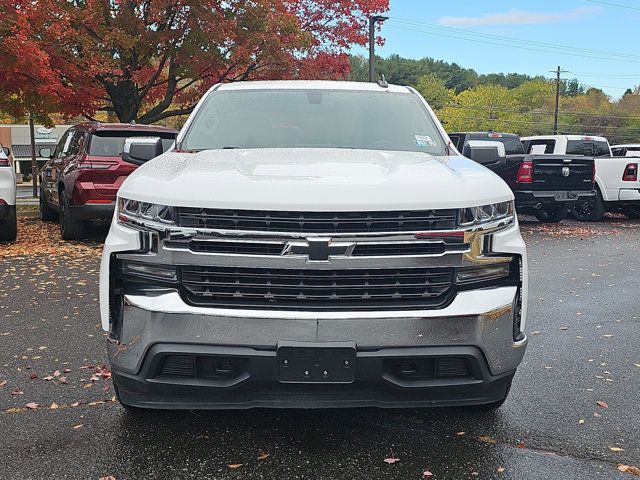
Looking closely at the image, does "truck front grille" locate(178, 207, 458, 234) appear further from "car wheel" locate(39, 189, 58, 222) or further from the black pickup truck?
"car wheel" locate(39, 189, 58, 222)

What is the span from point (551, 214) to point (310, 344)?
1317cm

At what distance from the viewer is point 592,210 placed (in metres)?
15.2

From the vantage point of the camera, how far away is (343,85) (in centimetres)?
500

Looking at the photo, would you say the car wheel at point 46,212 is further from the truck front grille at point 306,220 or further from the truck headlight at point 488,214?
the truck headlight at point 488,214

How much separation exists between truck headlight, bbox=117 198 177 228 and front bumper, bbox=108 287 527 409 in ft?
1.04

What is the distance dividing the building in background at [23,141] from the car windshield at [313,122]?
31488 millimetres

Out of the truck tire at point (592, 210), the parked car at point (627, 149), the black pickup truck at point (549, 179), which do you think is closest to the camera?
the black pickup truck at point (549, 179)

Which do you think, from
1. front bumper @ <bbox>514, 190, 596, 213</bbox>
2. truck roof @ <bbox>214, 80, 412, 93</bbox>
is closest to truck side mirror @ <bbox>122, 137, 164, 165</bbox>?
truck roof @ <bbox>214, 80, 412, 93</bbox>

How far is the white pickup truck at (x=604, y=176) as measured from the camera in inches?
563

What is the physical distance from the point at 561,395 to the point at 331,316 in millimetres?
1956

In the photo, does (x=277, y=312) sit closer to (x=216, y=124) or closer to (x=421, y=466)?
(x=421, y=466)

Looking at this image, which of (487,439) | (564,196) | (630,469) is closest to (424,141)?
(487,439)

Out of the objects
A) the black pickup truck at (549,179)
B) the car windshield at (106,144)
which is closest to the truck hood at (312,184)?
the car windshield at (106,144)

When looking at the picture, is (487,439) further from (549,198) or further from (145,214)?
(549,198)
